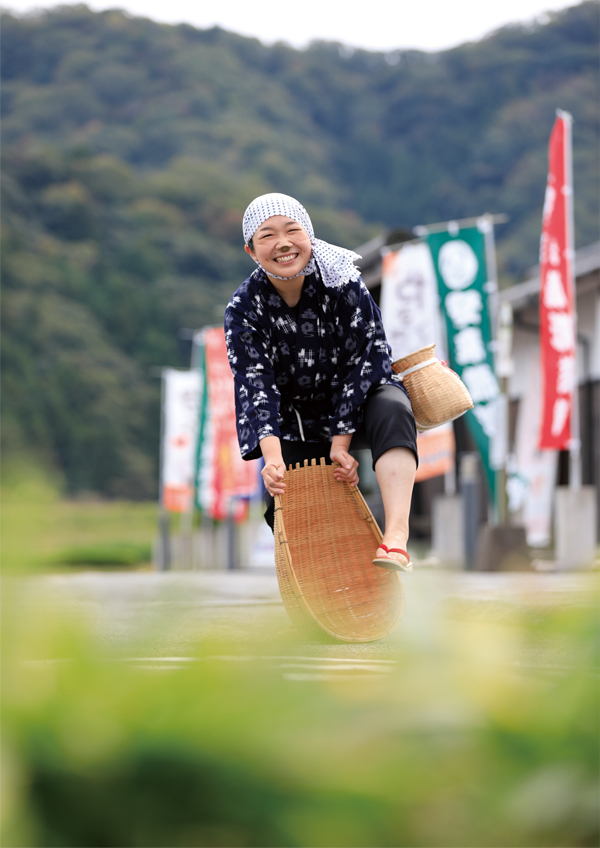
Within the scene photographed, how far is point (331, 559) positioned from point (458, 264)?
24.3 ft

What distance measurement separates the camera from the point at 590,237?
4278 centimetres

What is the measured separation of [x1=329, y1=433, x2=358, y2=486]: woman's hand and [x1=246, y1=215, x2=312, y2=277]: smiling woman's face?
567 mm

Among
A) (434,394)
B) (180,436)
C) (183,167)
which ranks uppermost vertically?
(183,167)

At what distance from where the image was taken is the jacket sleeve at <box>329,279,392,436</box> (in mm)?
3164

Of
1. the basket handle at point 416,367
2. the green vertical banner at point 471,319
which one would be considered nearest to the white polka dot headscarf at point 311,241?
the basket handle at point 416,367

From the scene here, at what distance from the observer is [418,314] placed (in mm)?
10586

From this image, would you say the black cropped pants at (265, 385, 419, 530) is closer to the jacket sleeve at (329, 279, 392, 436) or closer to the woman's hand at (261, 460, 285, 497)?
the jacket sleeve at (329, 279, 392, 436)

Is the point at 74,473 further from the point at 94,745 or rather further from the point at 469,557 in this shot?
the point at 94,745

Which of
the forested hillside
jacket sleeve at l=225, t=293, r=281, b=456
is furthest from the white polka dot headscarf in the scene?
the forested hillside

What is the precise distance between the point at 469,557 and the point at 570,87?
2341 inches

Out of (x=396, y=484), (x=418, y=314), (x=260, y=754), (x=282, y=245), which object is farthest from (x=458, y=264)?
(x=260, y=754)

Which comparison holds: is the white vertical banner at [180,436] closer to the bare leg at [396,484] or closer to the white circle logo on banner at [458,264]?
the white circle logo on banner at [458,264]

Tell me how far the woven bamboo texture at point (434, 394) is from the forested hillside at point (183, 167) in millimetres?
36330

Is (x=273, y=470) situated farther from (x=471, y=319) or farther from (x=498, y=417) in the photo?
(x=471, y=319)
